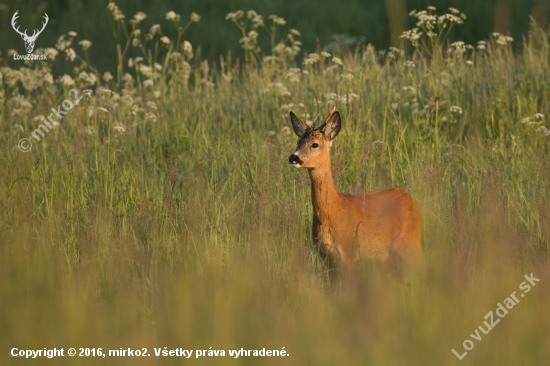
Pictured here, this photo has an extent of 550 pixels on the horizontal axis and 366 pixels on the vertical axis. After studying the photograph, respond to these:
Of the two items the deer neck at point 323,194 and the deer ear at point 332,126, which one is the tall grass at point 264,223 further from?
the deer ear at point 332,126

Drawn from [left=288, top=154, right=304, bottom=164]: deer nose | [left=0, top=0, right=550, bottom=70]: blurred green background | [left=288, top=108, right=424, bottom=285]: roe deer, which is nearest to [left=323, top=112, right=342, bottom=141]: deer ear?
[left=288, top=108, right=424, bottom=285]: roe deer

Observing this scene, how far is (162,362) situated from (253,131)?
4.23 metres

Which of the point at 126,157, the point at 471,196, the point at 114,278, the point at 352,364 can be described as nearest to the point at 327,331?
the point at 352,364

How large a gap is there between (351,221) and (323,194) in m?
0.26

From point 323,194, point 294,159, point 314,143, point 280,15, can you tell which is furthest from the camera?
point 280,15

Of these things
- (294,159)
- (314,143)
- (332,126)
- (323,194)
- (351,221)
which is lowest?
(351,221)

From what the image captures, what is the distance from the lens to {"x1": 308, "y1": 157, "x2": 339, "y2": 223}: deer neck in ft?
18.0

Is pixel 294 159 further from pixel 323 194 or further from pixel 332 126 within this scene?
pixel 332 126

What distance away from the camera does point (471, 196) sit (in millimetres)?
6578

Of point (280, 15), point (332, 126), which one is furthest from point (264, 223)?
point (280, 15)

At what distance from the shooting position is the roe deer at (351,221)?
5.39m

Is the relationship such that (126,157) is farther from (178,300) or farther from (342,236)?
(178,300)

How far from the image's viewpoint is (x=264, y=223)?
5.88 metres

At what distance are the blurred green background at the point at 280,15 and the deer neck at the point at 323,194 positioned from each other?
8.82m
